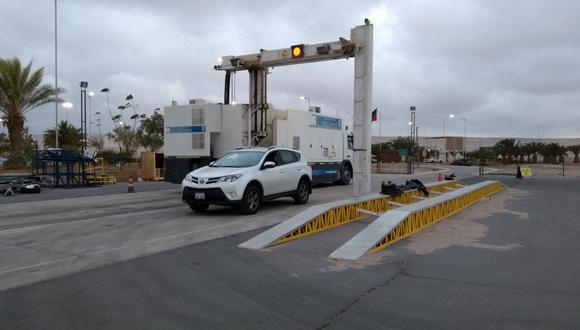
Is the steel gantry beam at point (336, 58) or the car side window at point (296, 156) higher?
the steel gantry beam at point (336, 58)

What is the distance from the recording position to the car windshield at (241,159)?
13.2 m

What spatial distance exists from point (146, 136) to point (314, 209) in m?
51.1

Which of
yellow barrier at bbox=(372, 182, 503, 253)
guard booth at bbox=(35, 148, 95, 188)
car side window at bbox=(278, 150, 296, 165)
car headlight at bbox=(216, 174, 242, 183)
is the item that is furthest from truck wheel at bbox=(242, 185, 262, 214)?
guard booth at bbox=(35, 148, 95, 188)

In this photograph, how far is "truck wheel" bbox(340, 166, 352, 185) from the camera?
24028mm

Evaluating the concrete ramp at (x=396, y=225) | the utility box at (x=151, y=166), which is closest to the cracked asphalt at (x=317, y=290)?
the concrete ramp at (x=396, y=225)

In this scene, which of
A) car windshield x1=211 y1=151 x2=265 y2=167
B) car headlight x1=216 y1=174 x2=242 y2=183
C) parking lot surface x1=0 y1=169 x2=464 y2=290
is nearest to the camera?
parking lot surface x1=0 y1=169 x2=464 y2=290

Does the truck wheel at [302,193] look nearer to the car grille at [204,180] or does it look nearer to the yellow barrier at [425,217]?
the car grille at [204,180]

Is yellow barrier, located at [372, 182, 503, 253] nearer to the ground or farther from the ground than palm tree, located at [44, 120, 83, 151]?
nearer to the ground

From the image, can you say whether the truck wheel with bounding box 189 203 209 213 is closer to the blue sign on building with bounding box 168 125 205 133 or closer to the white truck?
the white truck

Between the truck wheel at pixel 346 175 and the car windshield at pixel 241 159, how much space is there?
10839 millimetres

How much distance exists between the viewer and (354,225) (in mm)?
11008

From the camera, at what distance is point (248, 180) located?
12.4 meters

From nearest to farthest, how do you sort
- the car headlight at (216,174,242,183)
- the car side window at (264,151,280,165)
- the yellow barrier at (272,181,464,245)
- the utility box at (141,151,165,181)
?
the yellow barrier at (272,181,464,245), the car headlight at (216,174,242,183), the car side window at (264,151,280,165), the utility box at (141,151,165,181)

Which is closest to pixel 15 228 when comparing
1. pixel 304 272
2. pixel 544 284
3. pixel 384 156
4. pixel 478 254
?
pixel 304 272
